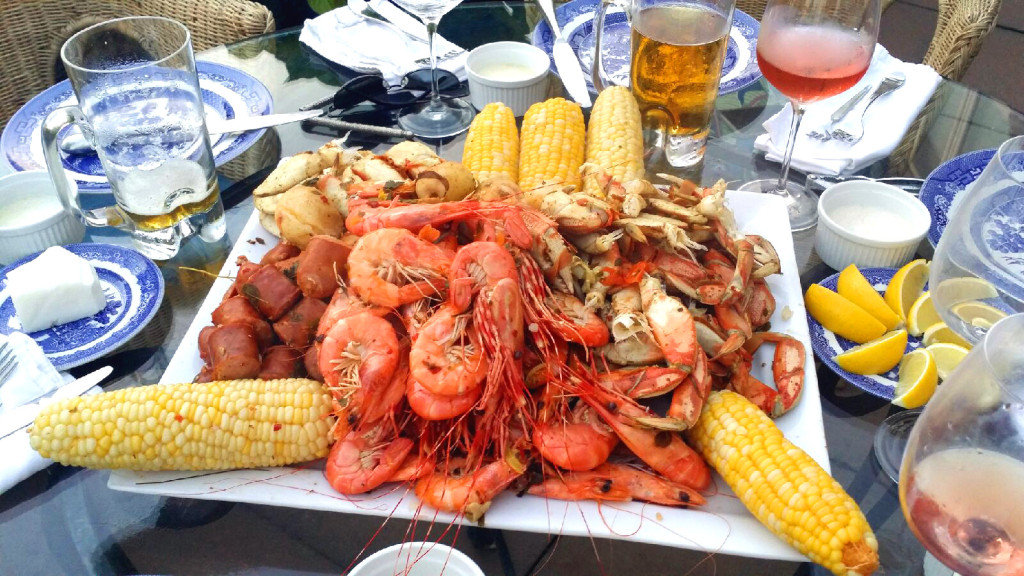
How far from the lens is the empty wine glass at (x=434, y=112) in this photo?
2559 millimetres

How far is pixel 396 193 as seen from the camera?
6.51 feet

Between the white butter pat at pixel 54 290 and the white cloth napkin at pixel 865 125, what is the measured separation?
6.64ft

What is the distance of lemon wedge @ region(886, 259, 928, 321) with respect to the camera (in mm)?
1897

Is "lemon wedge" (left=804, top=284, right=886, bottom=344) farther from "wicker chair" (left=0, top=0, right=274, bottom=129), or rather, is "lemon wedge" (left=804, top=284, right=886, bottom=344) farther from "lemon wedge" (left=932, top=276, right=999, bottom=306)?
"wicker chair" (left=0, top=0, right=274, bottom=129)

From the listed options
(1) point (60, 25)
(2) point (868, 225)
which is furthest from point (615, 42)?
(1) point (60, 25)

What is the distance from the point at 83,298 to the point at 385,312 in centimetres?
77

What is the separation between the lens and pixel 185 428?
1.54 metres

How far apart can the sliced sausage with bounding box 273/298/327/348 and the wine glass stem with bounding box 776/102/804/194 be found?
1423mm

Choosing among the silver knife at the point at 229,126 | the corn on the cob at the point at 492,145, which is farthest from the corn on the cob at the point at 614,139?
the silver knife at the point at 229,126

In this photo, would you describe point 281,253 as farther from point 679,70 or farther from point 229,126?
point 679,70

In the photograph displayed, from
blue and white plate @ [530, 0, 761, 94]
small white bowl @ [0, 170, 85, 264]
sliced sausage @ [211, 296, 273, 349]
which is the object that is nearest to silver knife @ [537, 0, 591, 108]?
blue and white plate @ [530, 0, 761, 94]

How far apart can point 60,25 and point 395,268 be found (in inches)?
104

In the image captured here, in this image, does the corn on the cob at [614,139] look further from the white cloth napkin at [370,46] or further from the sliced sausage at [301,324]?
the sliced sausage at [301,324]

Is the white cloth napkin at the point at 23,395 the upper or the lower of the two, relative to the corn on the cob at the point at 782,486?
lower
